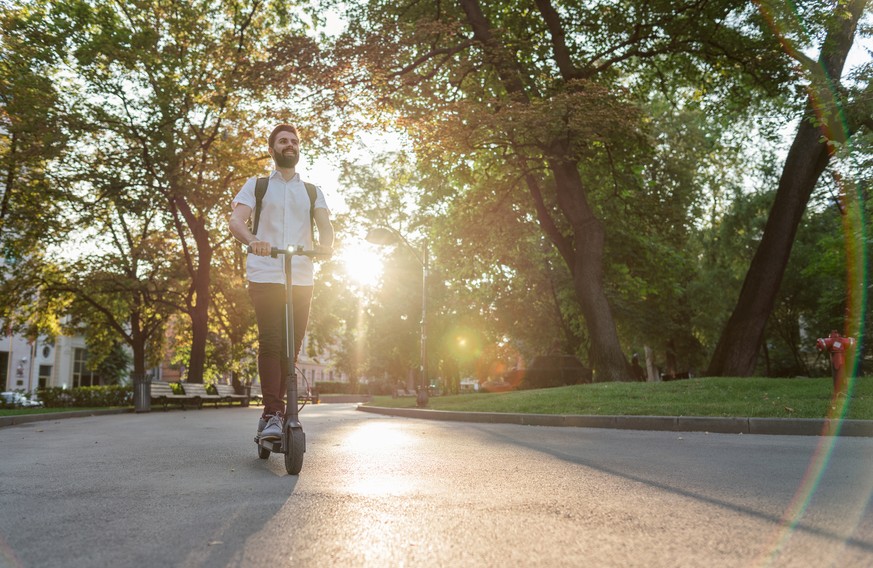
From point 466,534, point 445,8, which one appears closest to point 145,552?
point 466,534

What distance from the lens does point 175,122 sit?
22000mm

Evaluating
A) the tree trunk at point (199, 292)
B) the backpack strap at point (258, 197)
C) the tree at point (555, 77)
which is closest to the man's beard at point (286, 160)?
the backpack strap at point (258, 197)

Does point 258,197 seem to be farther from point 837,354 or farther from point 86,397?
point 86,397

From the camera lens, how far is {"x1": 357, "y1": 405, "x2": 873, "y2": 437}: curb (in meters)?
8.12

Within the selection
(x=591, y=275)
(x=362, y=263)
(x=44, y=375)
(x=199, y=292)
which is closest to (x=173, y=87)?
(x=199, y=292)

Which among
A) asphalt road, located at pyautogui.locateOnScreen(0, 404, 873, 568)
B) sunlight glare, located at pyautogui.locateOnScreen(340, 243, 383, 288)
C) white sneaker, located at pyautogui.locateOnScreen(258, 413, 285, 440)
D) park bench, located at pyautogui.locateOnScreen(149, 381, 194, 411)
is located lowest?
asphalt road, located at pyautogui.locateOnScreen(0, 404, 873, 568)

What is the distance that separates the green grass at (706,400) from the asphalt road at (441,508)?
3.07 m

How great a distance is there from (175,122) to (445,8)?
30.7ft

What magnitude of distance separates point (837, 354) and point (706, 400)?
1.99 meters

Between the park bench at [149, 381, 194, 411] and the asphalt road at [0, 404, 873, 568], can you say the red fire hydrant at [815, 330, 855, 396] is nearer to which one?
the asphalt road at [0, 404, 873, 568]

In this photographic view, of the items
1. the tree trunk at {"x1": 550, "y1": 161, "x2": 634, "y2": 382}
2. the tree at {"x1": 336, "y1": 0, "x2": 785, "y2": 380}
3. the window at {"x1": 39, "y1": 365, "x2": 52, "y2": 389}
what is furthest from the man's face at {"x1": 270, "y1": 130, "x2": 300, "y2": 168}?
the window at {"x1": 39, "y1": 365, "x2": 52, "y2": 389}

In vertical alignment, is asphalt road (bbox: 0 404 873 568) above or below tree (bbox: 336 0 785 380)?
below

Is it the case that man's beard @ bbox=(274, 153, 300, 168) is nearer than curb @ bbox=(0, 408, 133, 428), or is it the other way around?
man's beard @ bbox=(274, 153, 300, 168)

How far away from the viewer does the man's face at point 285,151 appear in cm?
528
